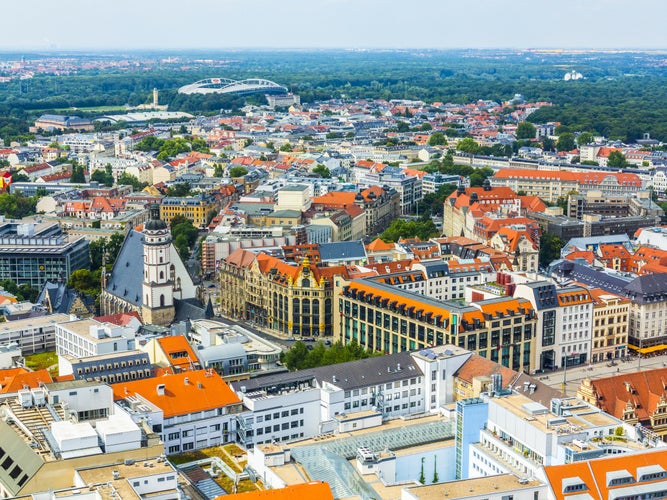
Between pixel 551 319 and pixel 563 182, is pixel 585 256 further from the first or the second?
pixel 563 182

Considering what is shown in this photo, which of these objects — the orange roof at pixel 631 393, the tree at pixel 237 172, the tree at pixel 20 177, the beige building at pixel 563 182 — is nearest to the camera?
the orange roof at pixel 631 393

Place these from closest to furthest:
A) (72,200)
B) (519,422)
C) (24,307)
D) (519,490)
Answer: (519,490)
(519,422)
(24,307)
(72,200)

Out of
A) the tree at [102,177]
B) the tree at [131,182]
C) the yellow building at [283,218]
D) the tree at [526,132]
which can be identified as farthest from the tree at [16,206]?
the tree at [526,132]


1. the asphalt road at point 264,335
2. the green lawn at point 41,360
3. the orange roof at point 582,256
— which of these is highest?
the orange roof at point 582,256

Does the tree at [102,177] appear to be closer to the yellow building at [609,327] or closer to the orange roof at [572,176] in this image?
the orange roof at [572,176]

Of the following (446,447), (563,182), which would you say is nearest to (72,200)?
(563,182)

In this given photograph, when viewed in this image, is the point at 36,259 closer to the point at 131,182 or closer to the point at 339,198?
the point at 339,198

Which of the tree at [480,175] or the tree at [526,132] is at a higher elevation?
the tree at [526,132]
